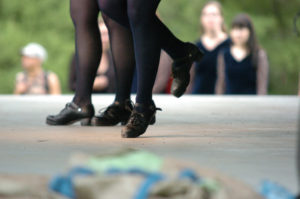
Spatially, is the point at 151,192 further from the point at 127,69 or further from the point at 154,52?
the point at 127,69

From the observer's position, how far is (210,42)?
764cm

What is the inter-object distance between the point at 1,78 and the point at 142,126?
11.4 m

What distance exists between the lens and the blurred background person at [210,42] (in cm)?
751

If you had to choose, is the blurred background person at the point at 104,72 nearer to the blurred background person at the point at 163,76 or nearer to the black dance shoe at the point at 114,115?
the blurred background person at the point at 163,76

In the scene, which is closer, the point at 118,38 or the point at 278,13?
the point at 118,38

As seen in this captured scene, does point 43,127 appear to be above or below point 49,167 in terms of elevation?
below

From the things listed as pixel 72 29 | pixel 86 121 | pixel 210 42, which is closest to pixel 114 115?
pixel 86 121

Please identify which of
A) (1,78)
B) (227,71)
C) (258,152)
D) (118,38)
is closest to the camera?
(258,152)

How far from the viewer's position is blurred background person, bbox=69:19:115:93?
7.46 meters

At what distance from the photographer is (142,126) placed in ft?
11.9

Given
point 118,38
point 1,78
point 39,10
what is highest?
point 118,38

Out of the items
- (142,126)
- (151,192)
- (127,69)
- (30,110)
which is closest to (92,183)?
(151,192)

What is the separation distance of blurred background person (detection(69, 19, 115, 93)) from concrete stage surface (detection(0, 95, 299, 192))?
165cm

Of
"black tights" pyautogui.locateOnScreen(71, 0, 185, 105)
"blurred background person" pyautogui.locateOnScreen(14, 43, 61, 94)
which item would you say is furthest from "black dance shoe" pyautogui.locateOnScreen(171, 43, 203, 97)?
"blurred background person" pyautogui.locateOnScreen(14, 43, 61, 94)
